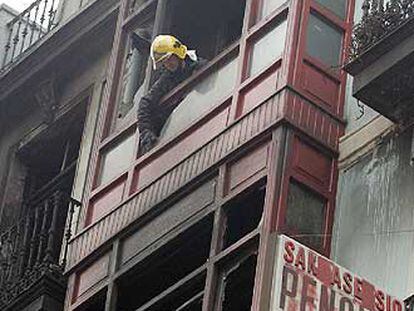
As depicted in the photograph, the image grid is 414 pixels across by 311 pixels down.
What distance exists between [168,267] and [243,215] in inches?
45.4

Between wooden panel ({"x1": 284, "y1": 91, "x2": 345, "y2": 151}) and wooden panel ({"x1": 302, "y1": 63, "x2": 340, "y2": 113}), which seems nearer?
wooden panel ({"x1": 284, "y1": 91, "x2": 345, "y2": 151})

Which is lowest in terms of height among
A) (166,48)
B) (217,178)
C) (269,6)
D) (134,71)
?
(217,178)

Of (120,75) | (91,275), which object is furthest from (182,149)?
(120,75)

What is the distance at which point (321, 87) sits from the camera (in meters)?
15.4

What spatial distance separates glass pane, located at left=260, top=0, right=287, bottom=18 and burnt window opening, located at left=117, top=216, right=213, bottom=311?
94.3 inches

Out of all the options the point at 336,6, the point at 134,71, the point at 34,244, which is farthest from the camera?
the point at 34,244

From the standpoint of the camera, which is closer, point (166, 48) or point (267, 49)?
point (267, 49)

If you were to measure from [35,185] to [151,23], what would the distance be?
178 inches

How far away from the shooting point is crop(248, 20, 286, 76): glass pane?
15578 millimetres

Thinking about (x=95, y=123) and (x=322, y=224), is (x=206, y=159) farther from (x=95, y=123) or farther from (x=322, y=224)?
Answer: (x=95, y=123)

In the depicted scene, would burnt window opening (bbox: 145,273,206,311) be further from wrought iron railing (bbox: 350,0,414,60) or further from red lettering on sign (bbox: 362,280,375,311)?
wrought iron railing (bbox: 350,0,414,60)

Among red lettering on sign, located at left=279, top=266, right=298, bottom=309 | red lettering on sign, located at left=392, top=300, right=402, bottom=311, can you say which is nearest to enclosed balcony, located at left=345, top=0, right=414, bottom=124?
red lettering on sign, located at left=392, top=300, right=402, bottom=311

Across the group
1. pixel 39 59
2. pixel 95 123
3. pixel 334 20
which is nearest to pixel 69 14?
pixel 39 59

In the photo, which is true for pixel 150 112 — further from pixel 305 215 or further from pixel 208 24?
pixel 305 215
